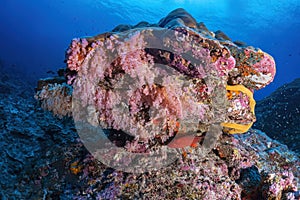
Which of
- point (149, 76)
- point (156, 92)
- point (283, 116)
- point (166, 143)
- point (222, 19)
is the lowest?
point (166, 143)

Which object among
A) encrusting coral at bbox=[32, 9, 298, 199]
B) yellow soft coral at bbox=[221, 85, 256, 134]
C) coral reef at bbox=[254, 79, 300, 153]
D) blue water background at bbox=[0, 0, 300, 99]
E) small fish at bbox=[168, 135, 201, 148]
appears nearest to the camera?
encrusting coral at bbox=[32, 9, 298, 199]

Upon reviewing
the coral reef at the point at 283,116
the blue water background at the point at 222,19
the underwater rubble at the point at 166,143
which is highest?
the blue water background at the point at 222,19

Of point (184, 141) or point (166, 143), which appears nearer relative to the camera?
point (166, 143)

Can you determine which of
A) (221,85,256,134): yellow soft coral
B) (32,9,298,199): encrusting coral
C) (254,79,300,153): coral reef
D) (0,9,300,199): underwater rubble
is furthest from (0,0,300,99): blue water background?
(32,9,298,199): encrusting coral

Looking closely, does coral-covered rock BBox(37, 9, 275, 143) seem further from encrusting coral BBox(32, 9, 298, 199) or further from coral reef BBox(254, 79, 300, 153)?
coral reef BBox(254, 79, 300, 153)

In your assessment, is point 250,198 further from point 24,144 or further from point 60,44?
point 60,44

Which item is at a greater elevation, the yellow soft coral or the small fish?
the yellow soft coral

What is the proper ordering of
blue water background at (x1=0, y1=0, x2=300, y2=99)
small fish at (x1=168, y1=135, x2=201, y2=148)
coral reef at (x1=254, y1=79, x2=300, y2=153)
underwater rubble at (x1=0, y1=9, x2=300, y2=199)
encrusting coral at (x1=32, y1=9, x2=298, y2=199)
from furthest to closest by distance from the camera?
blue water background at (x1=0, y1=0, x2=300, y2=99), coral reef at (x1=254, y1=79, x2=300, y2=153), small fish at (x1=168, y1=135, x2=201, y2=148), encrusting coral at (x1=32, y1=9, x2=298, y2=199), underwater rubble at (x1=0, y1=9, x2=300, y2=199)

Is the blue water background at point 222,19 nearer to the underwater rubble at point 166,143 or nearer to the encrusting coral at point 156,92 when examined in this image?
the underwater rubble at point 166,143

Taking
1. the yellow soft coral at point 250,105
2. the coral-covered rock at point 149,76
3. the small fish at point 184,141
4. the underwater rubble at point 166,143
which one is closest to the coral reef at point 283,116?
the yellow soft coral at point 250,105

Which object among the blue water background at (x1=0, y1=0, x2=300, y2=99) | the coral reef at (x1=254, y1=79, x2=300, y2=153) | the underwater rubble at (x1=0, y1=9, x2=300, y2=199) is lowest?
the underwater rubble at (x1=0, y1=9, x2=300, y2=199)

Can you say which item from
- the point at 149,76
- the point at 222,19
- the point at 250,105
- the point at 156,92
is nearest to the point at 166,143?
the point at 156,92

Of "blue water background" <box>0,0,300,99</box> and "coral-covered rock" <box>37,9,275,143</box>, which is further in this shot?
"blue water background" <box>0,0,300,99</box>

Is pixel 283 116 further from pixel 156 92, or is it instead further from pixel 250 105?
pixel 156 92
